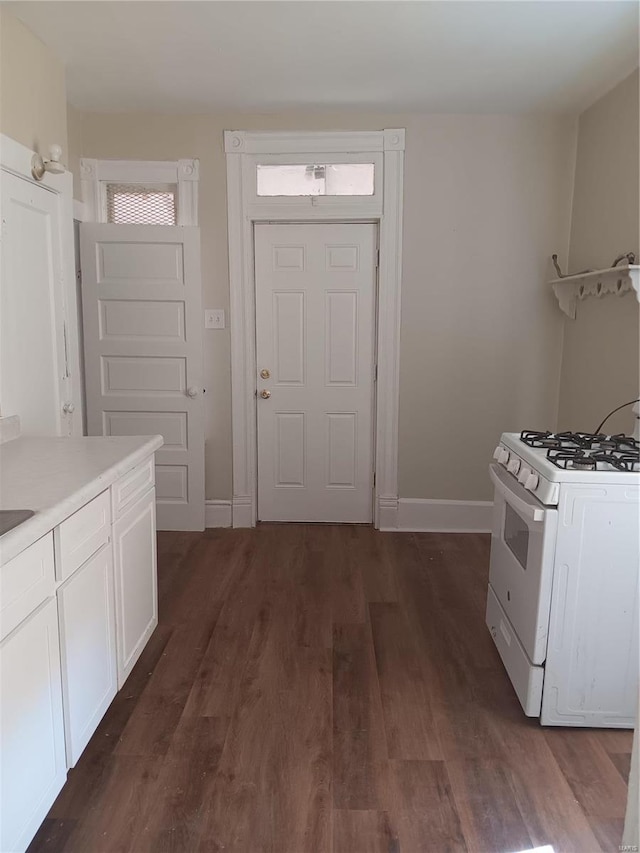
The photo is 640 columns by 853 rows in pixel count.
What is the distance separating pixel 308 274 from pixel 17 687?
2972mm

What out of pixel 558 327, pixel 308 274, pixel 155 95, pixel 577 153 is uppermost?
pixel 155 95

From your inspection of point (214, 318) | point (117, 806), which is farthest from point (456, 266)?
point (117, 806)

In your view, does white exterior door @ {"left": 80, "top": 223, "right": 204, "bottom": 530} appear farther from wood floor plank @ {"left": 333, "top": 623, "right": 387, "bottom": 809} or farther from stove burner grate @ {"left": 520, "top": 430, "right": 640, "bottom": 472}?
stove burner grate @ {"left": 520, "top": 430, "right": 640, "bottom": 472}

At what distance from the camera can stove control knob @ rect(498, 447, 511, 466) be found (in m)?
2.29

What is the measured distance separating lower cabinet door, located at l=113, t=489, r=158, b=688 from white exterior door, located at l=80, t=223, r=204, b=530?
1422 millimetres

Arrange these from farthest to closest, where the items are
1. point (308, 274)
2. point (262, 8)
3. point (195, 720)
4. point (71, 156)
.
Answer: point (308, 274)
point (71, 156)
point (262, 8)
point (195, 720)

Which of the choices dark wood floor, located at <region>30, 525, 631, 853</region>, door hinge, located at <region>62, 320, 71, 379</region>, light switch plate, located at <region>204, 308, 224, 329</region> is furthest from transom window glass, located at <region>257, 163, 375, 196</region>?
dark wood floor, located at <region>30, 525, 631, 853</region>

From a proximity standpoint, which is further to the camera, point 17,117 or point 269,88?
point 269,88

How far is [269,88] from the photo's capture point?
10.5ft

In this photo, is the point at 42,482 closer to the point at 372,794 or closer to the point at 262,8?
the point at 372,794

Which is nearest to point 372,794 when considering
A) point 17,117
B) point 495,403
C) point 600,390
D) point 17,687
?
point 17,687

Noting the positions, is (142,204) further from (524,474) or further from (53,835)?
(53,835)

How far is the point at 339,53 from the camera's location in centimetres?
279

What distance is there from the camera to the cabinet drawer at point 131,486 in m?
1.96
